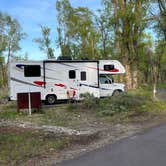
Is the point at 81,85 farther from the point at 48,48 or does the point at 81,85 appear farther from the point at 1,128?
the point at 48,48

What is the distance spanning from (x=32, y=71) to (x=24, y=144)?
495 inches

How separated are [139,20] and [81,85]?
12434mm

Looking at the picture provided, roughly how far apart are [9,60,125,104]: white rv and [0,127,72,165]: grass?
10.1 metres

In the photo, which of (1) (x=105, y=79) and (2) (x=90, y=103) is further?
(1) (x=105, y=79)

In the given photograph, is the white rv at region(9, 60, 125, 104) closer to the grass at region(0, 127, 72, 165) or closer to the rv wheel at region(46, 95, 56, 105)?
the rv wheel at region(46, 95, 56, 105)

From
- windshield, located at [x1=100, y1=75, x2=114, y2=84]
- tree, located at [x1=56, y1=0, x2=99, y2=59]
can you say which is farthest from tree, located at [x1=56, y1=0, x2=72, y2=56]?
windshield, located at [x1=100, y1=75, x2=114, y2=84]

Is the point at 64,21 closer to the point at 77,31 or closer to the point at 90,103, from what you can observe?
the point at 77,31

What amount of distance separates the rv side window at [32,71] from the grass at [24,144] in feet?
33.5

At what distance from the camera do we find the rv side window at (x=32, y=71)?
824 inches

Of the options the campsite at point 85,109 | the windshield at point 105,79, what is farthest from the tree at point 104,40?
the windshield at point 105,79

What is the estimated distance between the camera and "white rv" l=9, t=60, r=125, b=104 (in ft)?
68.4

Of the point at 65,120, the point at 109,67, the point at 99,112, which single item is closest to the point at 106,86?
the point at 109,67

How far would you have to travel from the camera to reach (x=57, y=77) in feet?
70.9

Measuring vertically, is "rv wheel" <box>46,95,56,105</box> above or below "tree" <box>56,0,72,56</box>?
below
